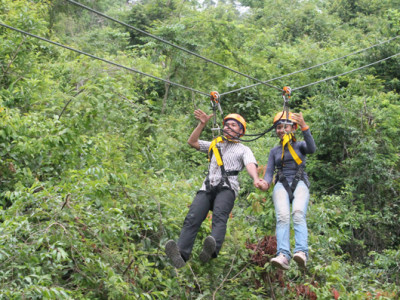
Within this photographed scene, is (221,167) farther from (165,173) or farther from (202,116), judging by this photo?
(165,173)

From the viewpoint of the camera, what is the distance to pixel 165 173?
8.67 meters

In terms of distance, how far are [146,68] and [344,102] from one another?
167 inches

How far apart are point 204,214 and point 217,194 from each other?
245mm

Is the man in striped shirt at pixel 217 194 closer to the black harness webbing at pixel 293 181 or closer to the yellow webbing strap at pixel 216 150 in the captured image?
the yellow webbing strap at pixel 216 150

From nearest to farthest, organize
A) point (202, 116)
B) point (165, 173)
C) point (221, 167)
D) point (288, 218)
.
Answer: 1. point (288, 218)
2. point (221, 167)
3. point (202, 116)
4. point (165, 173)

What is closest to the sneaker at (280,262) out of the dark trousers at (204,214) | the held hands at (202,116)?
the dark trousers at (204,214)

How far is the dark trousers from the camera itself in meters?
5.04

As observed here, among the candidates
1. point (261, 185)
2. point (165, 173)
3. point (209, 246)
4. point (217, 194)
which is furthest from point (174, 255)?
point (165, 173)

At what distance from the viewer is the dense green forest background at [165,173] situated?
5.26m

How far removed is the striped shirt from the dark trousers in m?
0.12

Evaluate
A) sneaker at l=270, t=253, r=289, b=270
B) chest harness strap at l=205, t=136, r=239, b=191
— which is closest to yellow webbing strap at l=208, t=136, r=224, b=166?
chest harness strap at l=205, t=136, r=239, b=191

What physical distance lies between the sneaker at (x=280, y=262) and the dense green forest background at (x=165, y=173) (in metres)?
0.98

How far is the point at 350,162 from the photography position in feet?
31.8

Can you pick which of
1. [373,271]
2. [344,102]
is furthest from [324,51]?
[373,271]
